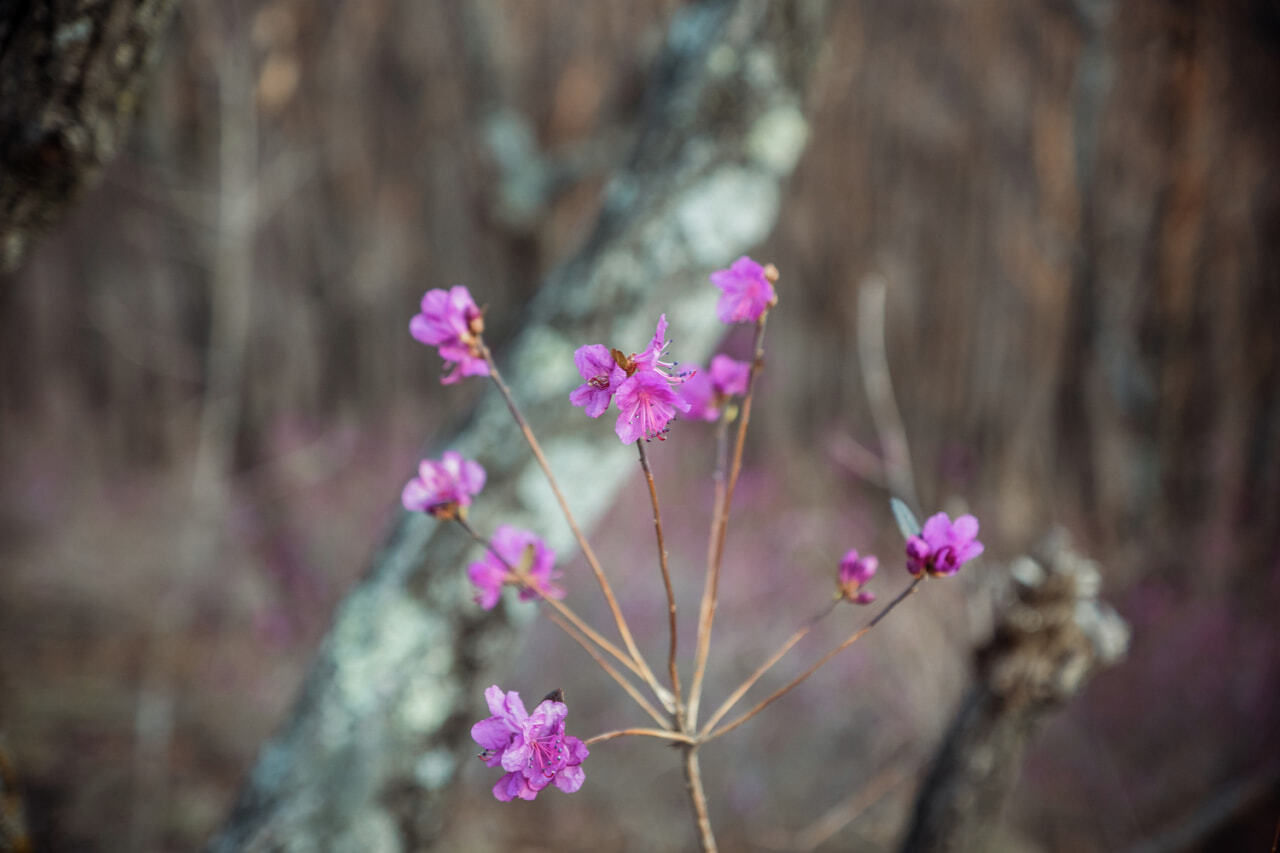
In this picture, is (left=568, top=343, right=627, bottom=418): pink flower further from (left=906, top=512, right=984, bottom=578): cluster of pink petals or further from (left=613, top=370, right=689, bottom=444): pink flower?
(left=906, top=512, right=984, bottom=578): cluster of pink petals

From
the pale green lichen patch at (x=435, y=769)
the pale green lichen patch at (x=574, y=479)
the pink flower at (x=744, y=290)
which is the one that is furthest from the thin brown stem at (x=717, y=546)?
the pale green lichen patch at (x=435, y=769)

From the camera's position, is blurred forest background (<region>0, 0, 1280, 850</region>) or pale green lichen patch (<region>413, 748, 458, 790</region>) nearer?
pale green lichen patch (<region>413, 748, 458, 790</region>)

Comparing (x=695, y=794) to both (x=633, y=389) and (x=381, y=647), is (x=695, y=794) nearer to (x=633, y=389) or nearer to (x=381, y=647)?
(x=633, y=389)

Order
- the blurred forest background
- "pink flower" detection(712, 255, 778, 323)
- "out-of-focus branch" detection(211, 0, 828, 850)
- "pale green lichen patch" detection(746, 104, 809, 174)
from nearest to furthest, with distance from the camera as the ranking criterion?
"pink flower" detection(712, 255, 778, 323)
"out-of-focus branch" detection(211, 0, 828, 850)
"pale green lichen patch" detection(746, 104, 809, 174)
the blurred forest background

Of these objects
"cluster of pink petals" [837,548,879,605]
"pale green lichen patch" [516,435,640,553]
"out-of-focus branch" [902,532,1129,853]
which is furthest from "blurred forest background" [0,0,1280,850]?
"cluster of pink petals" [837,548,879,605]

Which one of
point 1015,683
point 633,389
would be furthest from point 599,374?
point 1015,683

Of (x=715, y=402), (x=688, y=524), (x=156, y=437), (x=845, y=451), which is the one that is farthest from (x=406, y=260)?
(x=715, y=402)
